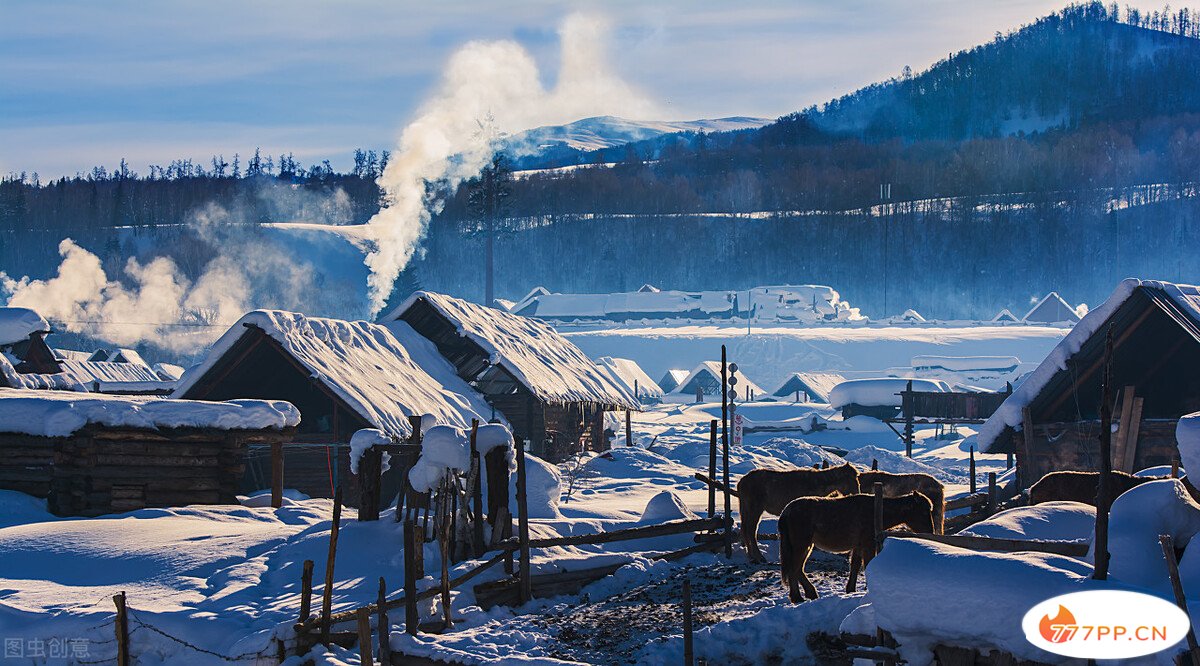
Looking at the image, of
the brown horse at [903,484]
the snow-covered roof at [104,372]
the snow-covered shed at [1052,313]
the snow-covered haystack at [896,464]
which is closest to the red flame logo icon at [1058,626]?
the brown horse at [903,484]

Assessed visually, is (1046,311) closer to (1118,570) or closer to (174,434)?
(174,434)

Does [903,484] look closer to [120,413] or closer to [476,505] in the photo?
[476,505]

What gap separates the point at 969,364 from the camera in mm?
80812

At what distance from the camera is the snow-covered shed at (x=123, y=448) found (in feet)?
71.6

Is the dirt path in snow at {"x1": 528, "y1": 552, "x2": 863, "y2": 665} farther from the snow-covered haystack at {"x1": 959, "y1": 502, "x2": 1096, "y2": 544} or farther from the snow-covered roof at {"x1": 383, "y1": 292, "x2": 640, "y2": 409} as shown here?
the snow-covered roof at {"x1": 383, "y1": 292, "x2": 640, "y2": 409}

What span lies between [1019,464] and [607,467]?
39.4 feet

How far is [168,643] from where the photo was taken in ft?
47.4

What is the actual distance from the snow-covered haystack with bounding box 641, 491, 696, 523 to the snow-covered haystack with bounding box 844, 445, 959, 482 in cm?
1454

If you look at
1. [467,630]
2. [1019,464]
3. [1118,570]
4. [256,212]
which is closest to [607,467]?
[1019,464]

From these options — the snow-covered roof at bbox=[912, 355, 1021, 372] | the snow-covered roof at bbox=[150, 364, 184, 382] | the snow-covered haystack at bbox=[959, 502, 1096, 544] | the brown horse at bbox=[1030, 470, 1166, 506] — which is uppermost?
the snow-covered haystack at bbox=[959, 502, 1096, 544]

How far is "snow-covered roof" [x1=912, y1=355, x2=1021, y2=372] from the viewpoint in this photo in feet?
260

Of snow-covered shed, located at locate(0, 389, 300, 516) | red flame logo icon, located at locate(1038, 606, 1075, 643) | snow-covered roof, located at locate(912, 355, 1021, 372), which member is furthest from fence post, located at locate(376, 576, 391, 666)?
snow-covered roof, located at locate(912, 355, 1021, 372)

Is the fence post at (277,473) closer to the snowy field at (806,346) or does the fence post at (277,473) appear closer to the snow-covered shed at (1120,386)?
the snow-covered shed at (1120,386)

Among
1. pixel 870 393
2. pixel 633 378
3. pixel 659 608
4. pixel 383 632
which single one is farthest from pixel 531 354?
pixel 633 378
